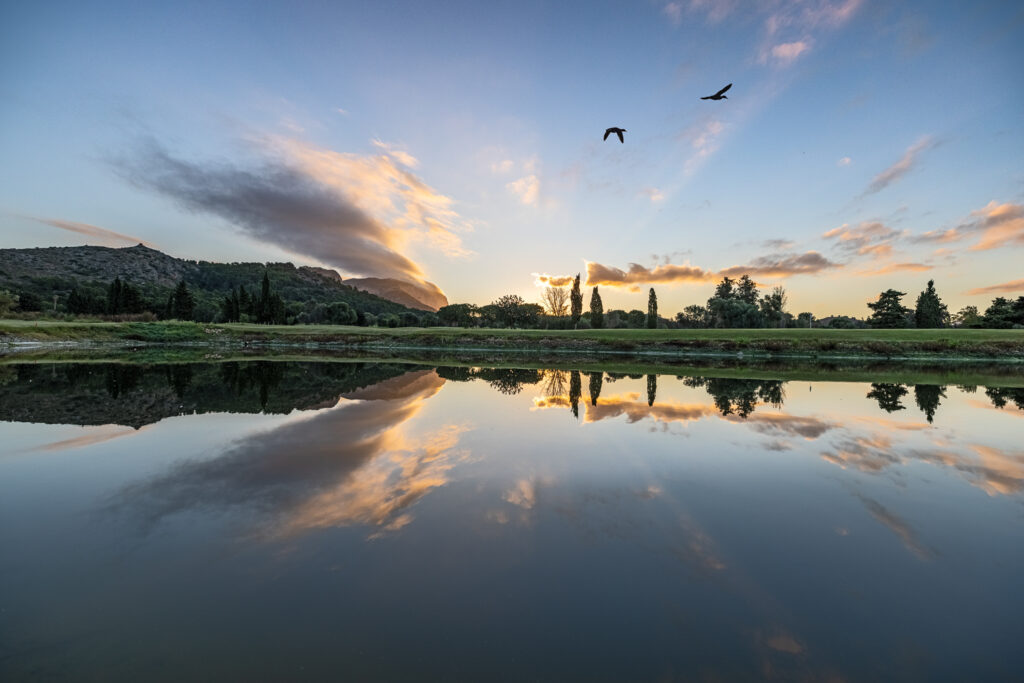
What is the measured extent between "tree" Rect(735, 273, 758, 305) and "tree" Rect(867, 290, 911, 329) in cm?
2466

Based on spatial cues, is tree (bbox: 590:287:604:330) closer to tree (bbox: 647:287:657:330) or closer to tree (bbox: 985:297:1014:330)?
tree (bbox: 647:287:657:330)

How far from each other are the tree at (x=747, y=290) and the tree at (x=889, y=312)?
24.7 metres

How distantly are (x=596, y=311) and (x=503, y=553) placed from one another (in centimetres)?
9070

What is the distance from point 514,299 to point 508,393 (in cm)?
8775

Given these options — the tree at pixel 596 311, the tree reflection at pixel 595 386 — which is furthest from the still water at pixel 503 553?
the tree at pixel 596 311

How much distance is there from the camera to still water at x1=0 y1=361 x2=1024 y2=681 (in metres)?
3.36

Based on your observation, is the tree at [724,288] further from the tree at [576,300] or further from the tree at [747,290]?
the tree at [576,300]

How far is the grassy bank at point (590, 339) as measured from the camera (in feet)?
152

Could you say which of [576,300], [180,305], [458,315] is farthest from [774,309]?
[180,305]

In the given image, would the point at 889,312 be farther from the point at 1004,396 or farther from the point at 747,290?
the point at 1004,396

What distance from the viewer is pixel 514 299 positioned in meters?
106

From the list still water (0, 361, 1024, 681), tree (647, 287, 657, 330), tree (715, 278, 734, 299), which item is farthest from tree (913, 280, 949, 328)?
still water (0, 361, 1024, 681)

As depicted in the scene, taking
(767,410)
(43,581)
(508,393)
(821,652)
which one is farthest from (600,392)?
(43,581)

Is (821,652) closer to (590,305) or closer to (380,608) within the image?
(380,608)
